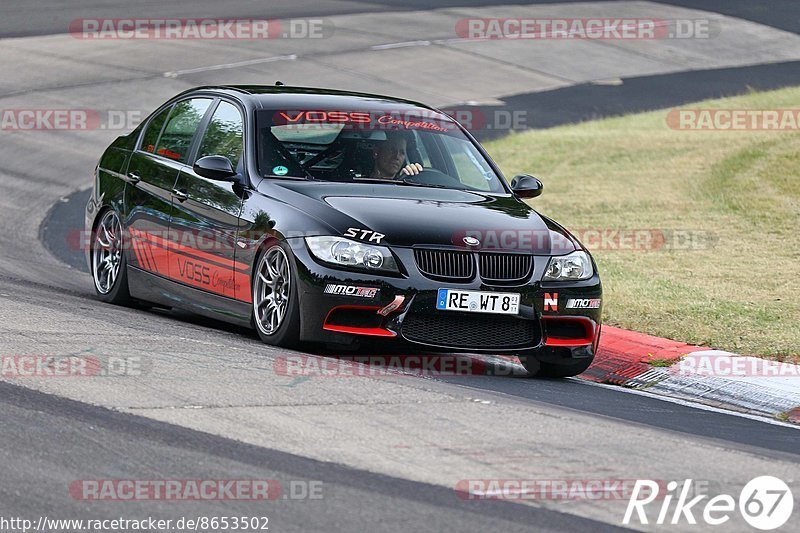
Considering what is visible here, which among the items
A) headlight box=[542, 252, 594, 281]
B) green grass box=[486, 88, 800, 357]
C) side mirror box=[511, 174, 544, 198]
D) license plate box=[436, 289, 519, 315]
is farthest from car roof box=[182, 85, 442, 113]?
green grass box=[486, 88, 800, 357]

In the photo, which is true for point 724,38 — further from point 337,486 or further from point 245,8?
point 337,486

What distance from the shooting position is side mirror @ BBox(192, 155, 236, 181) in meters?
9.30

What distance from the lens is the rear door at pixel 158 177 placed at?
10094 millimetres

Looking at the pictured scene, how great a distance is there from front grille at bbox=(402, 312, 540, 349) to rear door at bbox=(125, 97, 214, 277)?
7.60ft

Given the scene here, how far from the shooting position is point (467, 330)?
335 inches

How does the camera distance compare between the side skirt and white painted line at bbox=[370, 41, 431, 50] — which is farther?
white painted line at bbox=[370, 41, 431, 50]

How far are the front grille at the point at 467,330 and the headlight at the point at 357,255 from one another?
33 centimetres

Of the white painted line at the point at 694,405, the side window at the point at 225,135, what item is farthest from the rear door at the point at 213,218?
the white painted line at the point at 694,405

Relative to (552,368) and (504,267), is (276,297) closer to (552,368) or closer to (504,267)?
(504,267)

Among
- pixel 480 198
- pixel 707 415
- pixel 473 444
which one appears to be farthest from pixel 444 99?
pixel 473 444

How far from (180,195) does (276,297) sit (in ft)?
4.85

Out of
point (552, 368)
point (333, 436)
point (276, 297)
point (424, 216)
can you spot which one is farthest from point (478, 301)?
point (333, 436)

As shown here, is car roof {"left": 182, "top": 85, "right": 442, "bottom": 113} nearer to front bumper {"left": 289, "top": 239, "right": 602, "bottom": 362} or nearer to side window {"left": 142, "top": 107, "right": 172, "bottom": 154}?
side window {"left": 142, "top": 107, "right": 172, "bottom": 154}

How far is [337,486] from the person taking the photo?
575cm
